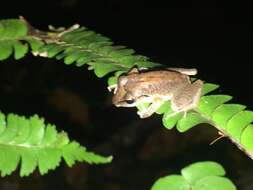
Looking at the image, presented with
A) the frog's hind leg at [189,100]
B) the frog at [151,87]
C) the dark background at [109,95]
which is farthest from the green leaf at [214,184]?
the dark background at [109,95]

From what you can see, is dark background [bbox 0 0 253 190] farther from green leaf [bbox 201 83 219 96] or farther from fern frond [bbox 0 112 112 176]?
fern frond [bbox 0 112 112 176]

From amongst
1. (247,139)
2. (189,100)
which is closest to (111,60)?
(189,100)

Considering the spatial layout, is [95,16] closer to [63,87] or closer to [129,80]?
[63,87]

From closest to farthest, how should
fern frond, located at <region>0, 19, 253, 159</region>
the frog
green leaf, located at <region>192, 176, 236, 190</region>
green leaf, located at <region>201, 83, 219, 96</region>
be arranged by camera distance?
green leaf, located at <region>192, 176, 236, 190</region> < fern frond, located at <region>0, 19, 253, 159</region> < green leaf, located at <region>201, 83, 219, 96</region> < the frog

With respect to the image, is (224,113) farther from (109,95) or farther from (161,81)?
(109,95)

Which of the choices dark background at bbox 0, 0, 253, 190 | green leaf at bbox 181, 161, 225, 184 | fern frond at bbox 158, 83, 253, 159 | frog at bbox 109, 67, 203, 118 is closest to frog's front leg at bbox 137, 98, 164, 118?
frog at bbox 109, 67, 203, 118
